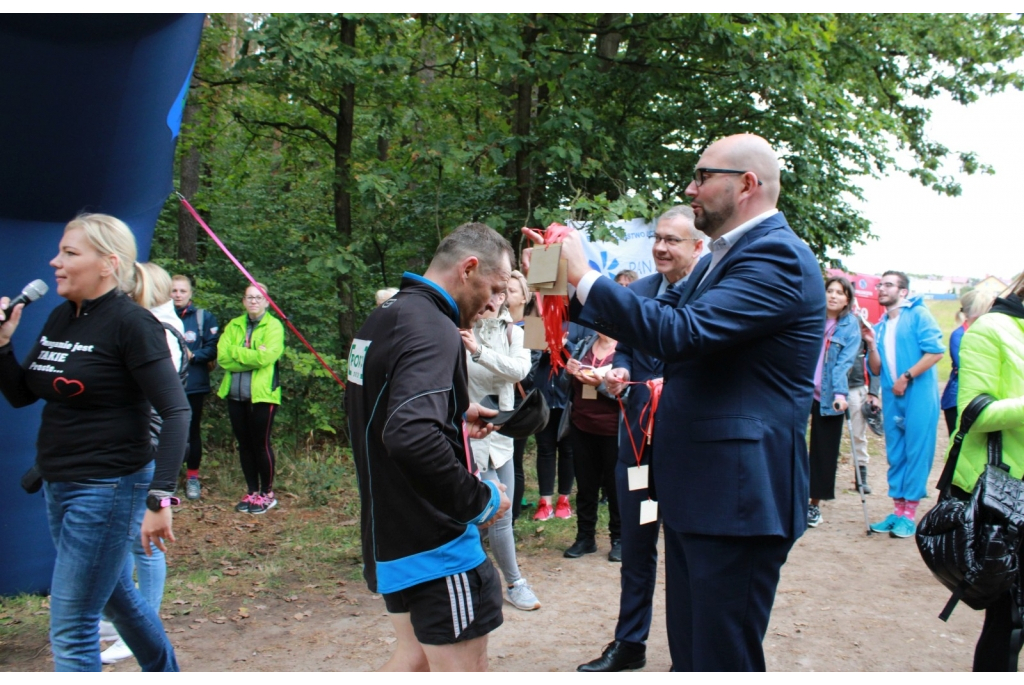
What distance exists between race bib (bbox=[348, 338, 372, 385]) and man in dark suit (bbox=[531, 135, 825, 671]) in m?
0.63

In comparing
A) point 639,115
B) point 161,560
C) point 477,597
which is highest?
point 639,115

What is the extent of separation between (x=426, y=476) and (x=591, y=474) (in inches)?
141

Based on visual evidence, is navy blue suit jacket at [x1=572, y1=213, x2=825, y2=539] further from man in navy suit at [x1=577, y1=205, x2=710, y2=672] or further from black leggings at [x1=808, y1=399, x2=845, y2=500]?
black leggings at [x1=808, y1=399, x2=845, y2=500]

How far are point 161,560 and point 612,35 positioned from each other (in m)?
7.08

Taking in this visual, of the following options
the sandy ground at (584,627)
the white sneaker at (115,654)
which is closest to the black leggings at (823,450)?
the sandy ground at (584,627)

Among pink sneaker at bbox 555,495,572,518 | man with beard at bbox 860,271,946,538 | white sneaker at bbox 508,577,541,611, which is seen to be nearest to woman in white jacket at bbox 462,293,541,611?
white sneaker at bbox 508,577,541,611

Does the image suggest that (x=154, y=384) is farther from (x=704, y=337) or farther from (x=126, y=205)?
(x=126, y=205)

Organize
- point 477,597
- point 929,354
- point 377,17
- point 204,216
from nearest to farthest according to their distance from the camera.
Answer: point 477,597 → point 929,354 → point 377,17 → point 204,216

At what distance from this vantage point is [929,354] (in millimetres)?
6387

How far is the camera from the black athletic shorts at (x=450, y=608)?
2.36 meters

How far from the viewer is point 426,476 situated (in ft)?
7.32

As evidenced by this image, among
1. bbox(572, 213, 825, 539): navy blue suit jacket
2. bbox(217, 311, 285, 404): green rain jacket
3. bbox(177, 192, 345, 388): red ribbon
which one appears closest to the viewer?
bbox(572, 213, 825, 539): navy blue suit jacket

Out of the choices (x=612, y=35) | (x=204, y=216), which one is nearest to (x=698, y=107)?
(x=612, y=35)

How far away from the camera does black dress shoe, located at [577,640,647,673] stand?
3.76m
